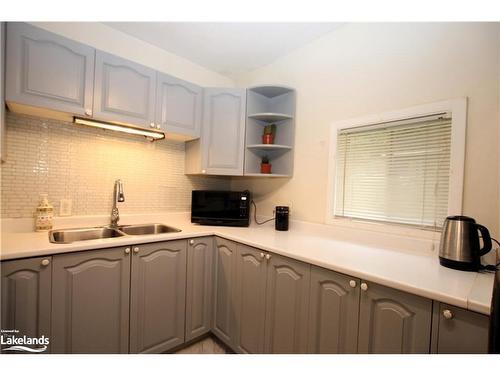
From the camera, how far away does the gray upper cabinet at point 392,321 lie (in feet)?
2.84

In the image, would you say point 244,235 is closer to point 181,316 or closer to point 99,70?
point 181,316

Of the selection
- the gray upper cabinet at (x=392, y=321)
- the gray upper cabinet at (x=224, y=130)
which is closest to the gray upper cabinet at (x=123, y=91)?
the gray upper cabinet at (x=224, y=130)

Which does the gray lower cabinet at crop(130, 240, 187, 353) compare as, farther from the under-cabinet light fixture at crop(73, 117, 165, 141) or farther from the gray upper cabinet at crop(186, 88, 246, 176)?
the under-cabinet light fixture at crop(73, 117, 165, 141)

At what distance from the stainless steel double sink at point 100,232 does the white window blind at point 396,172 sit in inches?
53.2

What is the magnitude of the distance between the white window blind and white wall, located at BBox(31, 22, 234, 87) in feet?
5.06

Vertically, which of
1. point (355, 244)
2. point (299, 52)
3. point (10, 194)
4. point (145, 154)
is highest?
point (299, 52)

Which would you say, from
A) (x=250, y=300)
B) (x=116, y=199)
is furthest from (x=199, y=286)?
(x=116, y=199)

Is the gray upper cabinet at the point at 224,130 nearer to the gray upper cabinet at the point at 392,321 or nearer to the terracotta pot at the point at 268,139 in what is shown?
the terracotta pot at the point at 268,139

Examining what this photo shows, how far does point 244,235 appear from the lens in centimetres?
164

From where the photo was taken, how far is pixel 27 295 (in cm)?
108

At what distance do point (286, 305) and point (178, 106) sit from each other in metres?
1.67

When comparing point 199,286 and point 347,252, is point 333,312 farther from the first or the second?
point 199,286
